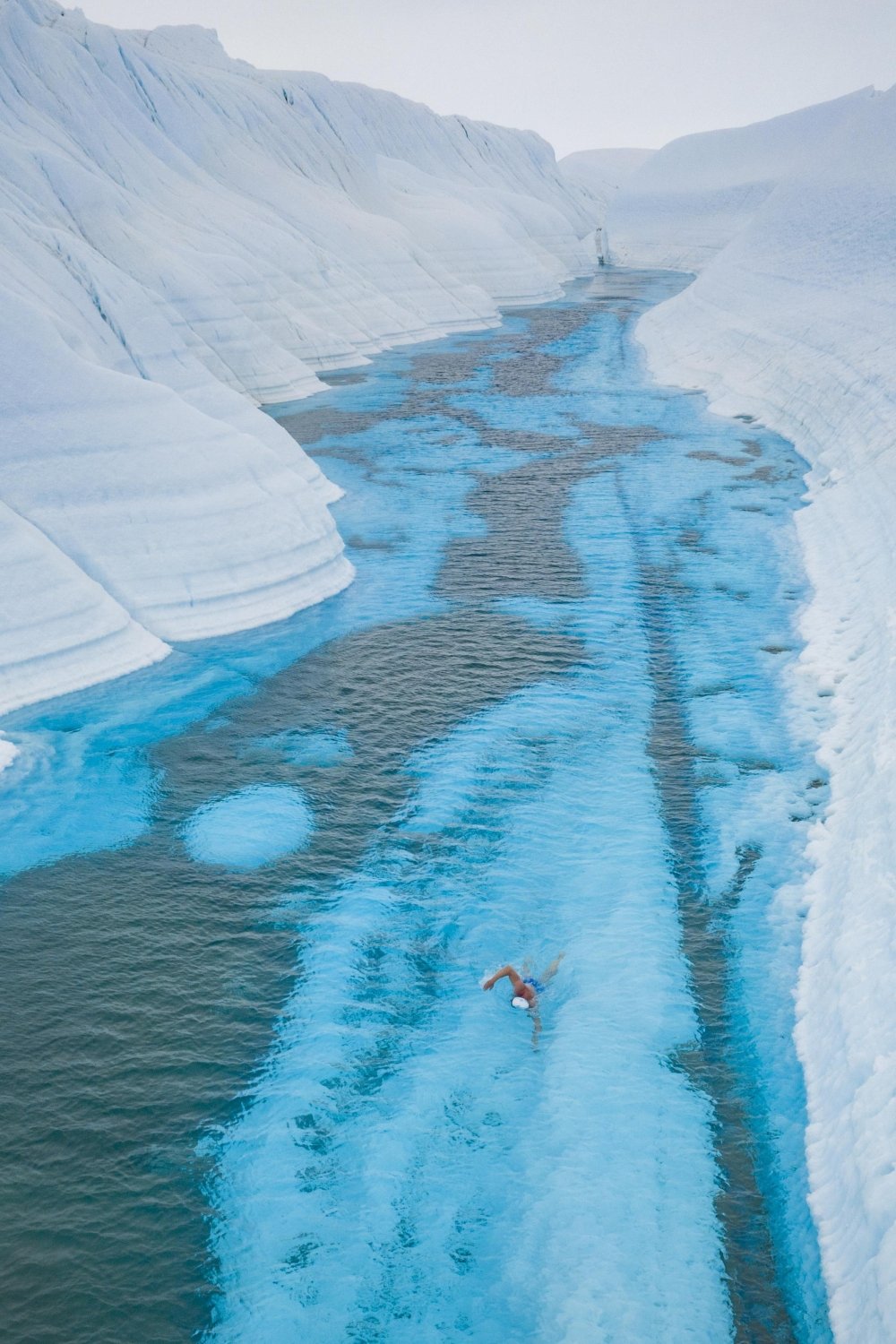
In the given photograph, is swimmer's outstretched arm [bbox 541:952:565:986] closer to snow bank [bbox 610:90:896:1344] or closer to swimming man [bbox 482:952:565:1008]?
swimming man [bbox 482:952:565:1008]

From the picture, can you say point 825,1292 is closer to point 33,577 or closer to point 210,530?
point 33,577

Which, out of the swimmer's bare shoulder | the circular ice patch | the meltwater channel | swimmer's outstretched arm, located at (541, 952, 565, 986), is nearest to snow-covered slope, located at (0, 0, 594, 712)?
the meltwater channel

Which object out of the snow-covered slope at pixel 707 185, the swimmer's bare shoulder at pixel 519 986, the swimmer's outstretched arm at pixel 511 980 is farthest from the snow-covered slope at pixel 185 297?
the snow-covered slope at pixel 707 185

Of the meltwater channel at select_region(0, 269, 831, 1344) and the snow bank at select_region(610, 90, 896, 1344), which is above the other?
the snow bank at select_region(610, 90, 896, 1344)

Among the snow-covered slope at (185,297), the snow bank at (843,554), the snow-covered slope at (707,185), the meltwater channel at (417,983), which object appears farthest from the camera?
the snow-covered slope at (707,185)

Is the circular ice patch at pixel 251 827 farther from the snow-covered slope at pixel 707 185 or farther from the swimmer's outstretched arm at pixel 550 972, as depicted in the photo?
the snow-covered slope at pixel 707 185

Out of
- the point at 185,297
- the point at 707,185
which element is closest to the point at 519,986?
the point at 185,297
